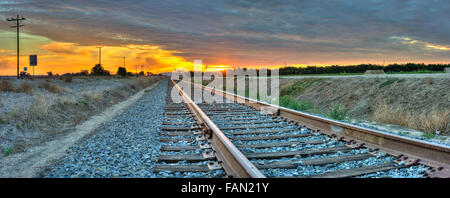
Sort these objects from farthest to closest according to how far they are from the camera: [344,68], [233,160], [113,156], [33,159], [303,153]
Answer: [344,68] < [33,159] < [113,156] < [303,153] < [233,160]

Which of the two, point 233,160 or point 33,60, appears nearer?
point 233,160

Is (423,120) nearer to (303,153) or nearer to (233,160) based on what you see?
(303,153)

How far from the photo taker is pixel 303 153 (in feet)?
14.0

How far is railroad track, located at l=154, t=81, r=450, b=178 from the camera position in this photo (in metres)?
3.52

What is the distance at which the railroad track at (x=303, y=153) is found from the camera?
3.52 meters

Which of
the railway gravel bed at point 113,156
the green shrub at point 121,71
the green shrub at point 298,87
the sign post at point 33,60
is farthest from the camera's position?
the green shrub at point 121,71

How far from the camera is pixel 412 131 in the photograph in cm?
659

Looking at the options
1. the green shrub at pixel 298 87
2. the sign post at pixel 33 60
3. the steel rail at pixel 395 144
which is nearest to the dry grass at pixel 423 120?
the steel rail at pixel 395 144

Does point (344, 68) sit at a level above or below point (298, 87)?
above

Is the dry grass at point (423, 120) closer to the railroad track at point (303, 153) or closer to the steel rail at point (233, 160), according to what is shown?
the railroad track at point (303, 153)

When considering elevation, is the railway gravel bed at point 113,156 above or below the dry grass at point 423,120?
below

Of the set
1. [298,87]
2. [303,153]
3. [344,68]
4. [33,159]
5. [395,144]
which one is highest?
[344,68]

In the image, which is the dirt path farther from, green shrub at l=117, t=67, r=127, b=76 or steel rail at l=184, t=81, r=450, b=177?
green shrub at l=117, t=67, r=127, b=76

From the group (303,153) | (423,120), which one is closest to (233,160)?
(303,153)
